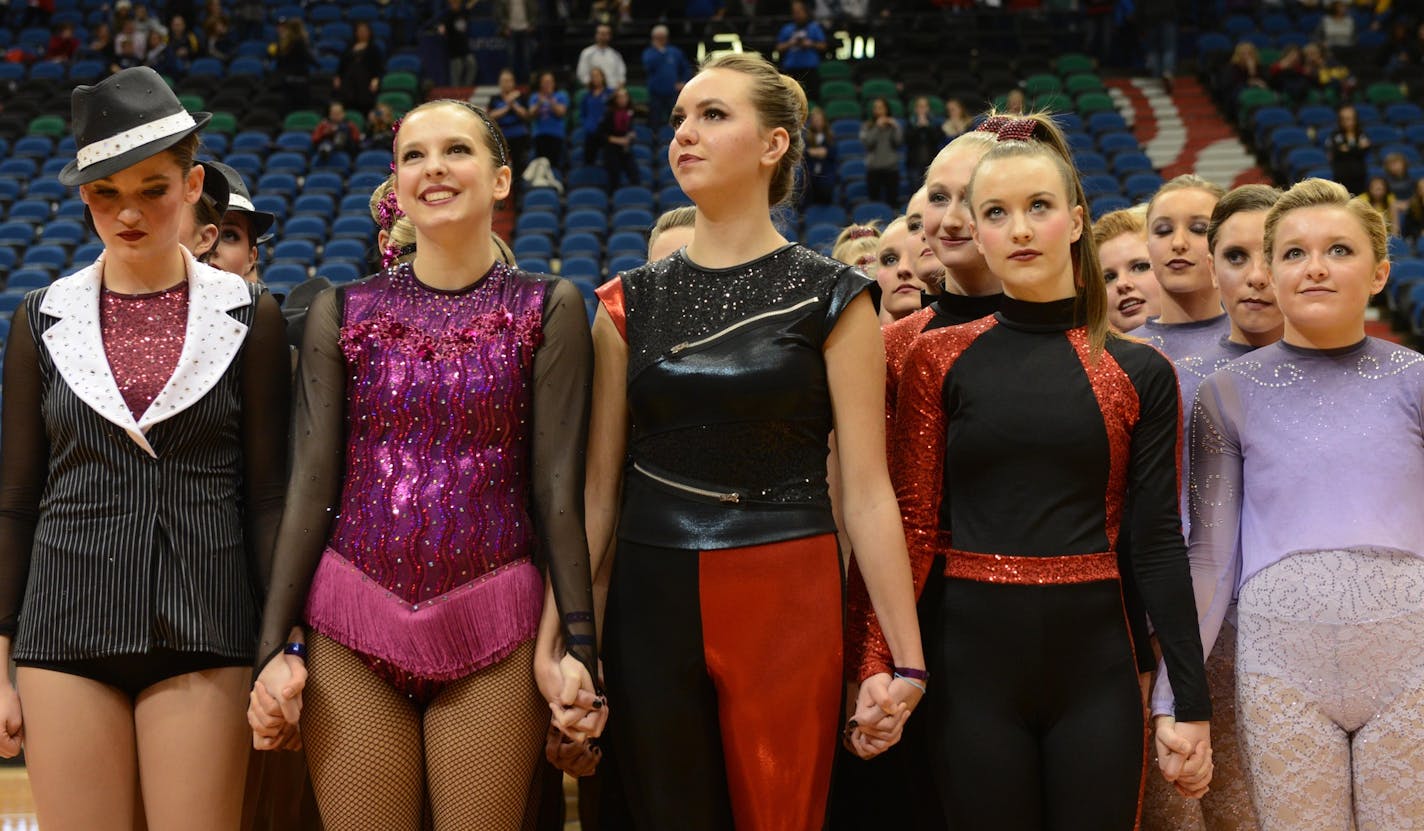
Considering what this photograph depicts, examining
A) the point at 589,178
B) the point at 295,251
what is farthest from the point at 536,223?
the point at 295,251

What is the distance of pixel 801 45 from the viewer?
43.2ft

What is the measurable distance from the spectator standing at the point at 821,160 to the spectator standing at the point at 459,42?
181 inches

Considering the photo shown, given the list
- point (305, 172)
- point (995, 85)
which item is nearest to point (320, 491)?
point (305, 172)

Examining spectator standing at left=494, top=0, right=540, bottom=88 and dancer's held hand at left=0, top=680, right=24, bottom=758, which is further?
spectator standing at left=494, top=0, right=540, bottom=88

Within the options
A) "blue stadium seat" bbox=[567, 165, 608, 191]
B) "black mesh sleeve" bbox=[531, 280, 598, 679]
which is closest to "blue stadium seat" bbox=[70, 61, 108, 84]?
"blue stadium seat" bbox=[567, 165, 608, 191]

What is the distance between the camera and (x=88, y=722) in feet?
6.81

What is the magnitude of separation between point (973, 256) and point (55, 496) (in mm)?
1752

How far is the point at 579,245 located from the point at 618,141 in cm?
185

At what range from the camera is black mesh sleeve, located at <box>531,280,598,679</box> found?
Answer: 2105 millimetres

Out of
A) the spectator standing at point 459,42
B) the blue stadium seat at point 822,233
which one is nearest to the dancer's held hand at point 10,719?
the blue stadium seat at point 822,233

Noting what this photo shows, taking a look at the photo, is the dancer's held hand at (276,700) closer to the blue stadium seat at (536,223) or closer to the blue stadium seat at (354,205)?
the blue stadium seat at (536,223)

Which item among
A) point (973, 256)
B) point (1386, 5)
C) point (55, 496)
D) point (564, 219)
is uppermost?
point (973, 256)

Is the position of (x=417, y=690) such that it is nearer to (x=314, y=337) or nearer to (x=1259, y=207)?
(x=314, y=337)

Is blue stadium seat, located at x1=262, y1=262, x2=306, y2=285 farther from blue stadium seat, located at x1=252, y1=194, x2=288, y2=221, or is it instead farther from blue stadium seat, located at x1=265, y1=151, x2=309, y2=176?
blue stadium seat, located at x1=265, y1=151, x2=309, y2=176
